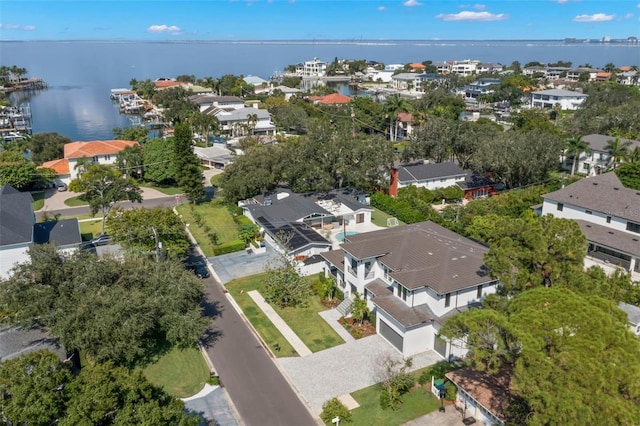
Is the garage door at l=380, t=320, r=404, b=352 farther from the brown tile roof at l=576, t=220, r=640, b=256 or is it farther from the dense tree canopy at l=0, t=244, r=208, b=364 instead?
the brown tile roof at l=576, t=220, r=640, b=256

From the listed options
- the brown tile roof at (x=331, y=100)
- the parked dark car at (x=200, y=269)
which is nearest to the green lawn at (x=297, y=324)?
the parked dark car at (x=200, y=269)

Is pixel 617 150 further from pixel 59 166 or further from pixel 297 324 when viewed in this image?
pixel 59 166

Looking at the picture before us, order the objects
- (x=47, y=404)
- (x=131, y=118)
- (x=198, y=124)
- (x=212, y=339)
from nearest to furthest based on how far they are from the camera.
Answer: (x=47, y=404)
(x=212, y=339)
(x=198, y=124)
(x=131, y=118)

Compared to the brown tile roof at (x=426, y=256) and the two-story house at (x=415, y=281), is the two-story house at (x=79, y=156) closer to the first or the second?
the brown tile roof at (x=426, y=256)

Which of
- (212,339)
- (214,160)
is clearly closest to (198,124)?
(214,160)

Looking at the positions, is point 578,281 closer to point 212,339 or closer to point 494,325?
point 494,325
